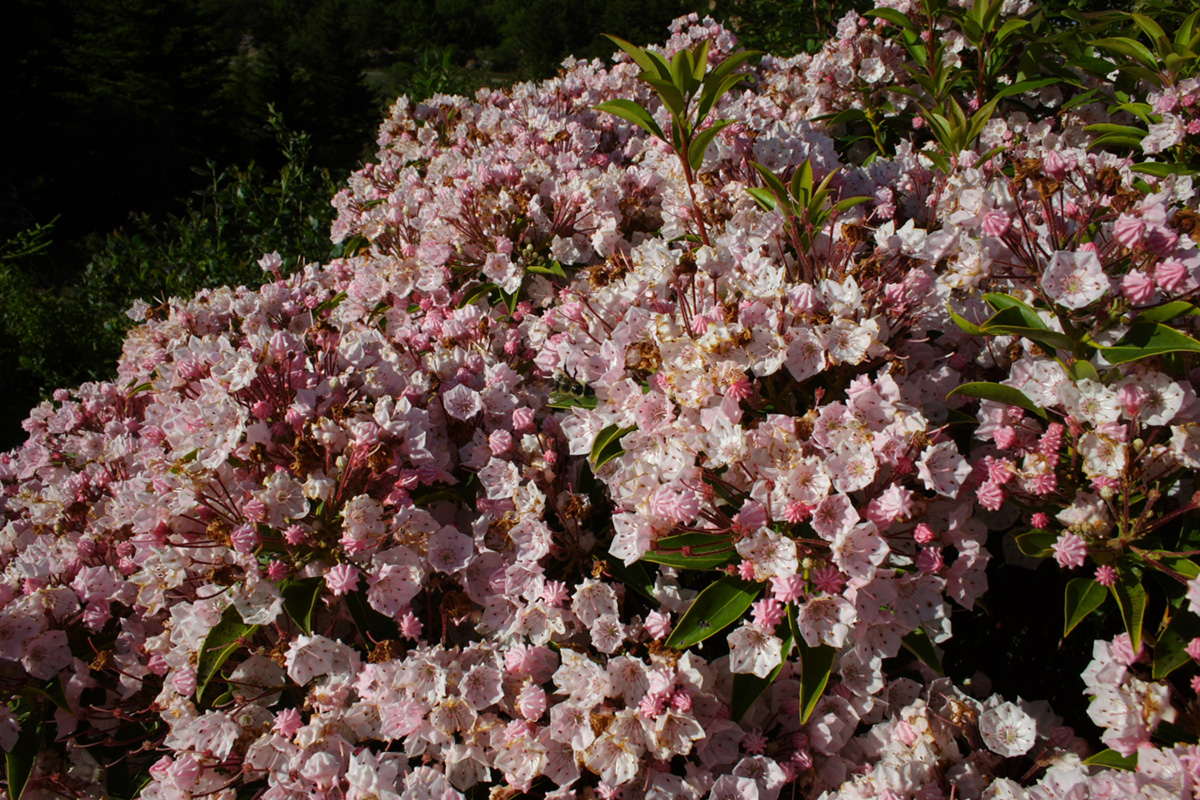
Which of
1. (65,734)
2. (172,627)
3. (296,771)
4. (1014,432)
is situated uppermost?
(1014,432)

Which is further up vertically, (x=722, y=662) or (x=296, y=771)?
(x=722, y=662)

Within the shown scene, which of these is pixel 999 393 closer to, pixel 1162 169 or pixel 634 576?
pixel 634 576

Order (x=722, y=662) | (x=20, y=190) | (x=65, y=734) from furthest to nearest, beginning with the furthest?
(x=20, y=190) < (x=65, y=734) < (x=722, y=662)

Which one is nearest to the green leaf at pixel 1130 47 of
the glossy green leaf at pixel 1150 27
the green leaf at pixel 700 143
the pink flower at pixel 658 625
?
the glossy green leaf at pixel 1150 27

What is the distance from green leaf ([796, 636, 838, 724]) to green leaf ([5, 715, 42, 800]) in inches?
83.8

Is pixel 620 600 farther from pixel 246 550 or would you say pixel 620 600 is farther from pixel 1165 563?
pixel 1165 563

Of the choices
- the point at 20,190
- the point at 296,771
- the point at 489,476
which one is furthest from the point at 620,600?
the point at 20,190

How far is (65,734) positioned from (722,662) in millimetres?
1970

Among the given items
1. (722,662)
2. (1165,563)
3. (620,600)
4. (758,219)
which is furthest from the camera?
(758,219)

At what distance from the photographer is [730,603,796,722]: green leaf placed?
1.78 meters

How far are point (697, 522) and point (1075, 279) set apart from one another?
1004 mm

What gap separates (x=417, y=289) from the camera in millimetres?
3207

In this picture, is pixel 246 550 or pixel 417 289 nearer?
pixel 246 550

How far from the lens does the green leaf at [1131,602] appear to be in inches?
63.8
